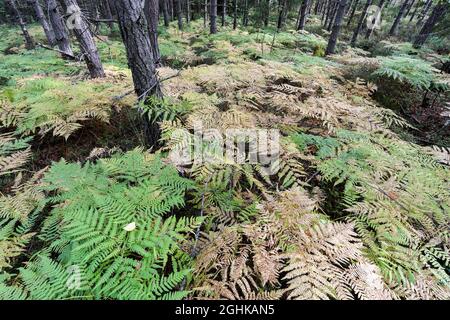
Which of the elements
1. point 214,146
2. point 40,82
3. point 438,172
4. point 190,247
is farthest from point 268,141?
point 40,82

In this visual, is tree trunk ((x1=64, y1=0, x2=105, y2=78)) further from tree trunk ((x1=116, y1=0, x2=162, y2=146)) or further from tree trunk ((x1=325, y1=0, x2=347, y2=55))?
tree trunk ((x1=325, y1=0, x2=347, y2=55))

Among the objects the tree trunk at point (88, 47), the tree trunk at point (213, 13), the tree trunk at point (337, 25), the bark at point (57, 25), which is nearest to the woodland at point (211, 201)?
the tree trunk at point (88, 47)

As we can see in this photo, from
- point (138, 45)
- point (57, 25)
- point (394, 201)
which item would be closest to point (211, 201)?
point (394, 201)

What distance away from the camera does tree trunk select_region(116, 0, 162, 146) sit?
8.18 ft

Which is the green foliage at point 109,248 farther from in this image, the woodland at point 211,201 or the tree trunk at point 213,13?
the tree trunk at point 213,13

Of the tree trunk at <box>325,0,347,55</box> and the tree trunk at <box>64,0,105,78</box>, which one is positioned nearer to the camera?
the tree trunk at <box>64,0,105,78</box>

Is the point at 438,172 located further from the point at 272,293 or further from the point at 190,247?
the point at 190,247

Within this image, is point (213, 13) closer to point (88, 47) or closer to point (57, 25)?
point (57, 25)

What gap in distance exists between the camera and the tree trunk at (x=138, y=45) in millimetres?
2492

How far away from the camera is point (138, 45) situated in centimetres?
270

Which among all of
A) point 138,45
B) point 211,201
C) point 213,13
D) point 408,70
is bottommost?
point 211,201

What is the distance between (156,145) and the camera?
3.39m

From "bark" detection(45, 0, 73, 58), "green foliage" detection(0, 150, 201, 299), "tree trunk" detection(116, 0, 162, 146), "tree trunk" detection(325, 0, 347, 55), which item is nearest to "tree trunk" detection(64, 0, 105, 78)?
"bark" detection(45, 0, 73, 58)

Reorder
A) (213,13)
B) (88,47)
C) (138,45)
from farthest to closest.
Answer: (213,13) < (88,47) < (138,45)
